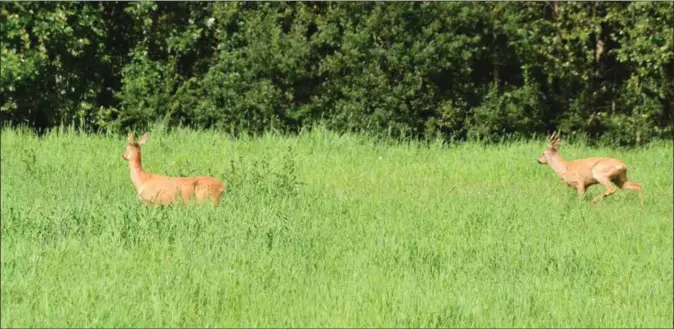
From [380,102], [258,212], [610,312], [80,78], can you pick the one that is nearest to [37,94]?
[80,78]

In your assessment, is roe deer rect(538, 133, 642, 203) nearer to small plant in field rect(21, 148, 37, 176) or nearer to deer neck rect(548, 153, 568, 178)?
deer neck rect(548, 153, 568, 178)

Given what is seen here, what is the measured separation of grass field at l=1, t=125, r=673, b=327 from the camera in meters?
6.75

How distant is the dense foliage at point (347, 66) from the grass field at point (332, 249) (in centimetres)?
356

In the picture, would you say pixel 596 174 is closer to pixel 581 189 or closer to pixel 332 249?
pixel 581 189

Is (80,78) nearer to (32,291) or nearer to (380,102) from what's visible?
(380,102)

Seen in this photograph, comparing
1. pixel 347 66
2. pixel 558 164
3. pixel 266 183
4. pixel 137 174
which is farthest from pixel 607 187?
pixel 347 66

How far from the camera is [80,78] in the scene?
17359 millimetres

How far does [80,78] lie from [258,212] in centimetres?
839

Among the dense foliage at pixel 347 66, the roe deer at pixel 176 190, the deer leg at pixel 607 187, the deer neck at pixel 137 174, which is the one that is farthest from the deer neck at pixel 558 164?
the dense foliage at pixel 347 66

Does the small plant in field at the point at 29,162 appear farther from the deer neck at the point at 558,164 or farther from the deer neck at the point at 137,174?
the deer neck at the point at 558,164

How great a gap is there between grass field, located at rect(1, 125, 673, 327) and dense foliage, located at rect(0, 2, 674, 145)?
356 centimetres

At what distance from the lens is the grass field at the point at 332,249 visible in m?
6.75

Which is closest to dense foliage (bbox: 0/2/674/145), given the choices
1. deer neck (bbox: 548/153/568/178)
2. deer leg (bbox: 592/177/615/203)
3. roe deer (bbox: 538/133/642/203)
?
deer neck (bbox: 548/153/568/178)

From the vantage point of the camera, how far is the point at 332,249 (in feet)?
28.2
